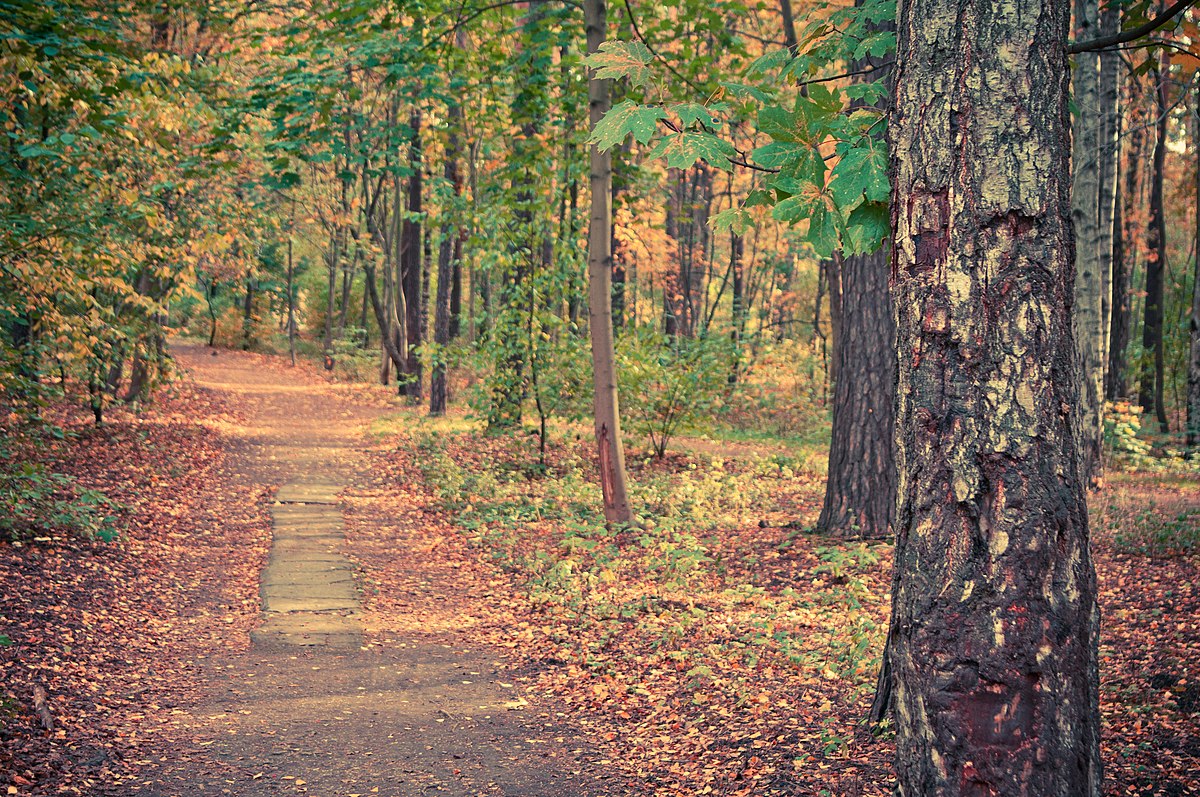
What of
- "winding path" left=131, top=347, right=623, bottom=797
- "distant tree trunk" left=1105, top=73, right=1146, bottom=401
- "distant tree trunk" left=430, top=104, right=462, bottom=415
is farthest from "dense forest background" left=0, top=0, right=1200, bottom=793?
"distant tree trunk" left=1105, top=73, right=1146, bottom=401

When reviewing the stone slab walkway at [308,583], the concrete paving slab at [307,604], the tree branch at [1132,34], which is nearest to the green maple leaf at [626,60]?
the tree branch at [1132,34]

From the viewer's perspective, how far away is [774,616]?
18.6 ft

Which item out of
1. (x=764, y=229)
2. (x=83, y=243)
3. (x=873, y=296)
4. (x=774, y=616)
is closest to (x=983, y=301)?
(x=774, y=616)

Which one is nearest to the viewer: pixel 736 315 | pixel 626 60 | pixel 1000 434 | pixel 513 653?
pixel 1000 434

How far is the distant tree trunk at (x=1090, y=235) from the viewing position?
9.25 metres

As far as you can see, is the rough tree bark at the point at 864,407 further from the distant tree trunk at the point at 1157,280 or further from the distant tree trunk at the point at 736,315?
the distant tree trunk at the point at 1157,280

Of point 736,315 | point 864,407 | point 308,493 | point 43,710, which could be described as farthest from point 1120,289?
point 43,710

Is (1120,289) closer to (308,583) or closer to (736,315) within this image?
(736,315)

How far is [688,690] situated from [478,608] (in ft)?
8.20

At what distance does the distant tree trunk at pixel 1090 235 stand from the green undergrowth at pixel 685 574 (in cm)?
322

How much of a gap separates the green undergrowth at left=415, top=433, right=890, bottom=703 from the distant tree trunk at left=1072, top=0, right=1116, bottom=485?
3.22 m

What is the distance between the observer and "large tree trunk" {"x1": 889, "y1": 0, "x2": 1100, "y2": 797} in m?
2.06

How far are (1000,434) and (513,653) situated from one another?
14.0 feet

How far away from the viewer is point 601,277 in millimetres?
7852
